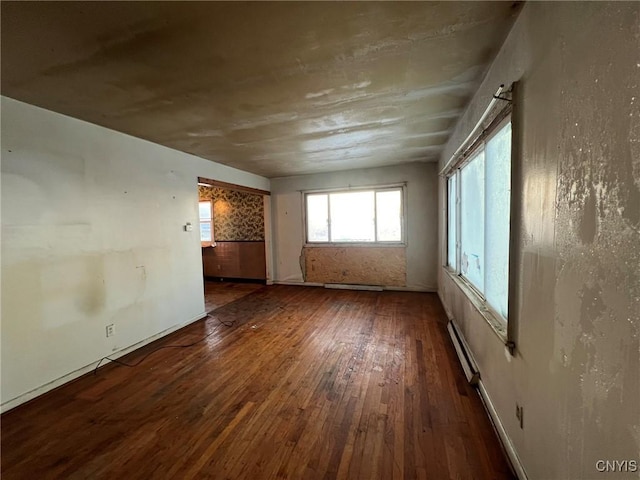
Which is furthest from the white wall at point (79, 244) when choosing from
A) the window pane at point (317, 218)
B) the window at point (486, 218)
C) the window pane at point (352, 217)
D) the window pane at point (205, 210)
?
the window at point (486, 218)

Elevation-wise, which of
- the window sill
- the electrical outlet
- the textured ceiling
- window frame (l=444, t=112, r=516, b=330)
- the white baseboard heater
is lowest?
the white baseboard heater

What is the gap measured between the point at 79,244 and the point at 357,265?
4308 mm

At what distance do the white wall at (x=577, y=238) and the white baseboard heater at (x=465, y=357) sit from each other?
695 millimetres

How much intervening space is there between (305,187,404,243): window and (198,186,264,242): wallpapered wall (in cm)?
131

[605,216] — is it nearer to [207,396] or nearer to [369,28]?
[369,28]

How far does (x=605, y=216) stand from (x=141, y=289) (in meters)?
3.85

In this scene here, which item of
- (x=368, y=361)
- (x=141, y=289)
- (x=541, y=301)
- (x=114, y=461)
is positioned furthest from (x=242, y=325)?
(x=541, y=301)

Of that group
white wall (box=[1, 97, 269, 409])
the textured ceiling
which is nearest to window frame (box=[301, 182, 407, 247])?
the textured ceiling

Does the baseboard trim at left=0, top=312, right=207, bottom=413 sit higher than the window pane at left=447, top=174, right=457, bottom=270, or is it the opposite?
the window pane at left=447, top=174, right=457, bottom=270

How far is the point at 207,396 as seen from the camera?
219cm

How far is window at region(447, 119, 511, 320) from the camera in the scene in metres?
1.84

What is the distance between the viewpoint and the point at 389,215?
17.6 ft

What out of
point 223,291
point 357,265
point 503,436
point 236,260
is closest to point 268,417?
point 503,436

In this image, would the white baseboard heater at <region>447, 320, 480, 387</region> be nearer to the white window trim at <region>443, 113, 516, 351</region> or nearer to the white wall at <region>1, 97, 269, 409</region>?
the white window trim at <region>443, 113, 516, 351</region>
